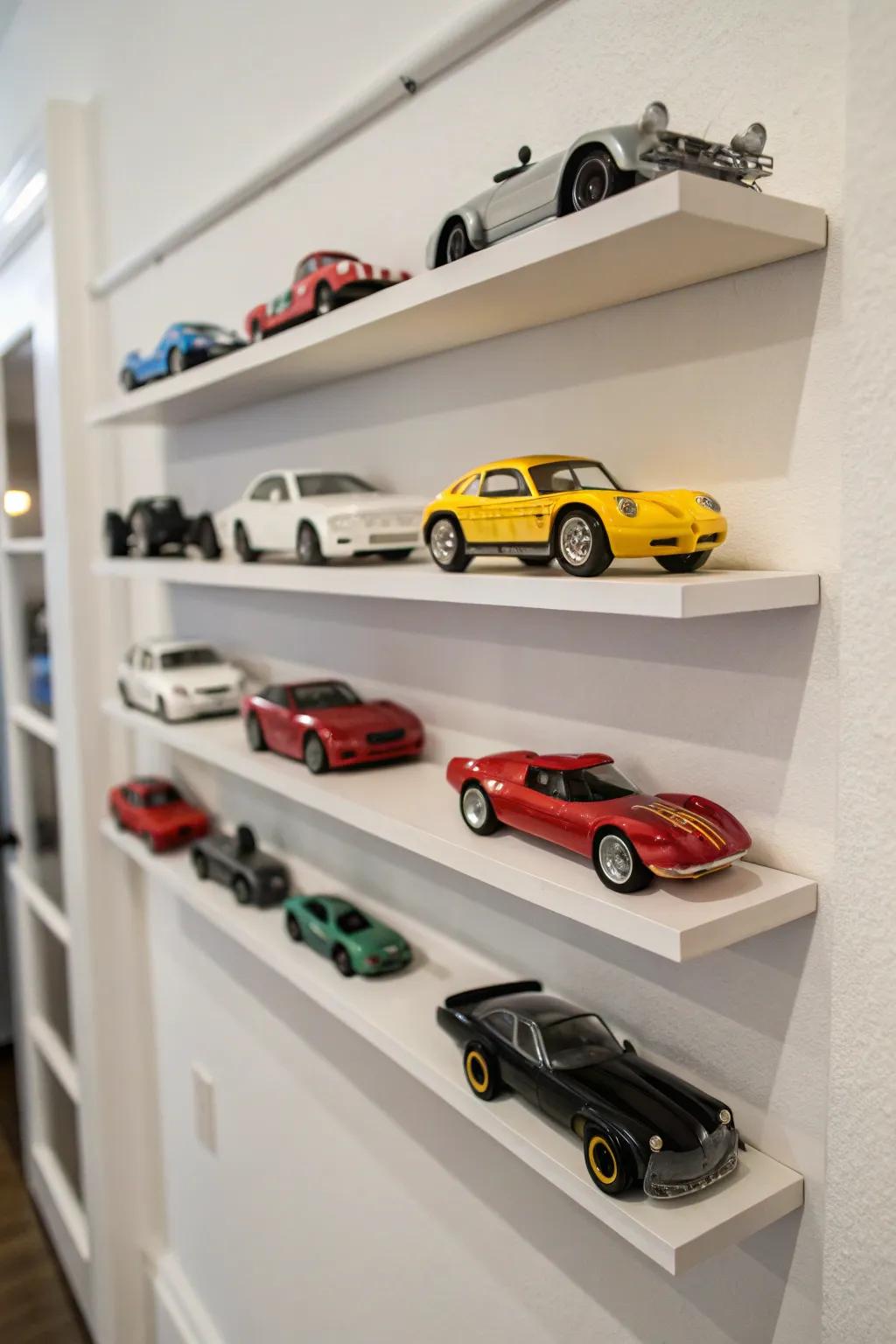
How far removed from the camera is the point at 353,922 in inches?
45.8

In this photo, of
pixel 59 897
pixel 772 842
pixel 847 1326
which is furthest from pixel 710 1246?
pixel 59 897

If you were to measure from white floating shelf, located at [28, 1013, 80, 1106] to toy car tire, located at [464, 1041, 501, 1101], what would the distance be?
1.55m

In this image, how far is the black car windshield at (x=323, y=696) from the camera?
3.87 ft

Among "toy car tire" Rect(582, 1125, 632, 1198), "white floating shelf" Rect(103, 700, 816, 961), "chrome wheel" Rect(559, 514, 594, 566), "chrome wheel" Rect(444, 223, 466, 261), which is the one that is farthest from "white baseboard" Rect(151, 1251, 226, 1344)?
"chrome wheel" Rect(444, 223, 466, 261)

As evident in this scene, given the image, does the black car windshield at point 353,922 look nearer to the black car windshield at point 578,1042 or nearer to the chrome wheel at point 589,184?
the black car windshield at point 578,1042

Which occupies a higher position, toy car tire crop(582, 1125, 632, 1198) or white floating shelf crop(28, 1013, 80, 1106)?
toy car tire crop(582, 1125, 632, 1198)

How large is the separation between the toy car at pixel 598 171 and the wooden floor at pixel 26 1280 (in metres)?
2.39

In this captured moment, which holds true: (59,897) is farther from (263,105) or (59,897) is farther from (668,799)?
(668,799)

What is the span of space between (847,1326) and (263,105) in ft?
4.73

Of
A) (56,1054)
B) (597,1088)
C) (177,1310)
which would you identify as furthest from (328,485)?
(56,1054)

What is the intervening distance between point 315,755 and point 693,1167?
1.87 feet

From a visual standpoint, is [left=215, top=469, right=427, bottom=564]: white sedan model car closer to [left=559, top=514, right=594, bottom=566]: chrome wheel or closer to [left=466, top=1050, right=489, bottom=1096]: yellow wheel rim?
[left=559, top=514, right=594, bottom=566]: chrome wheel

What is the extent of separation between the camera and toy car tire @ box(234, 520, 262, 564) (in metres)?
1.21

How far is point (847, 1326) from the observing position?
0.66 m
